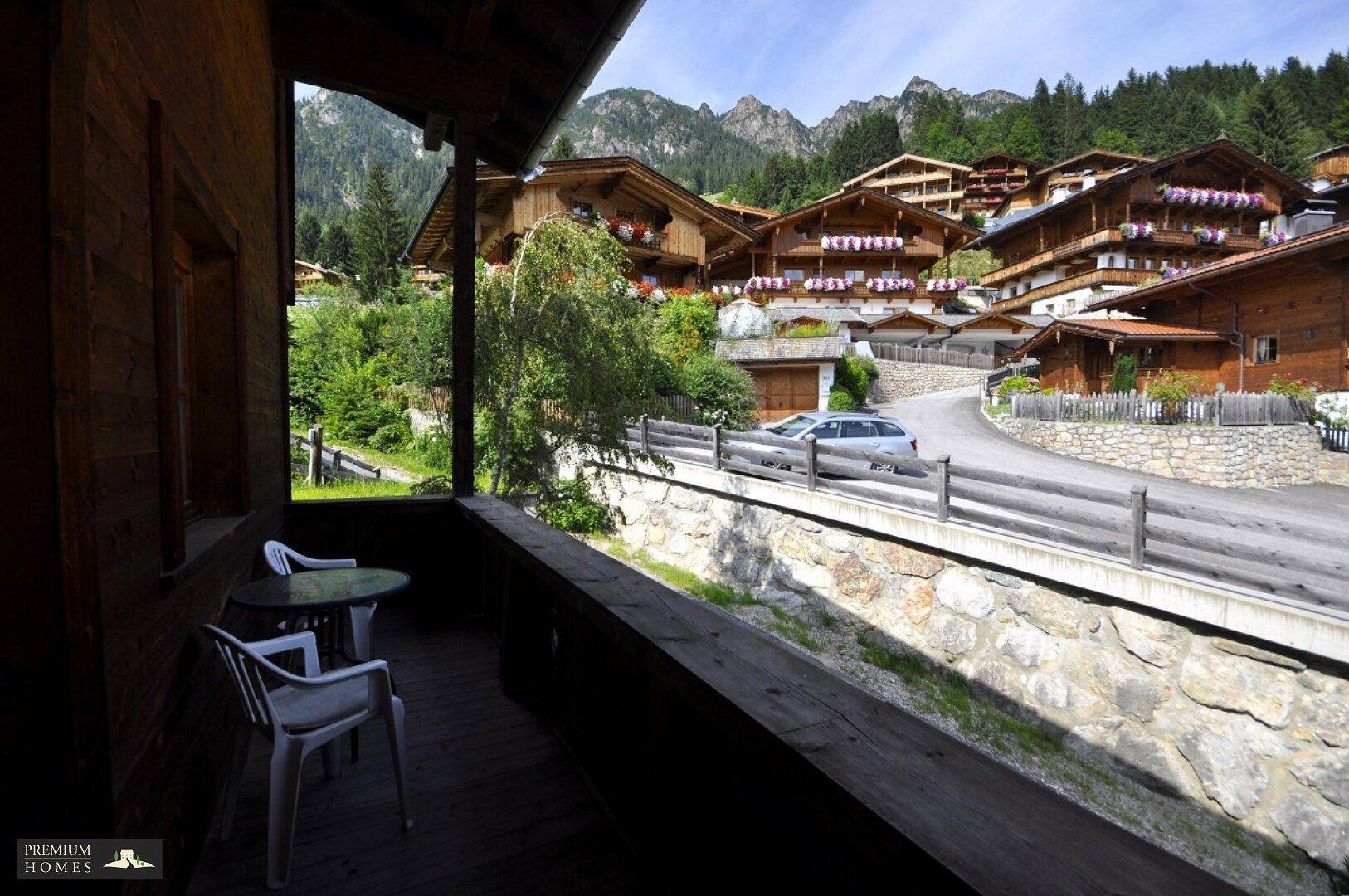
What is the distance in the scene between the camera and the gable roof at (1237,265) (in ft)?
51.5

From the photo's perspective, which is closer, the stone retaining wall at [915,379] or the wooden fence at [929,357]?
the stone retaining wall at [915,379]

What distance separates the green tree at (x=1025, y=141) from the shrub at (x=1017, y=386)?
63475 mm

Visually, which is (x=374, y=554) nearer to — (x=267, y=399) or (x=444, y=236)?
(x=267, y=399)

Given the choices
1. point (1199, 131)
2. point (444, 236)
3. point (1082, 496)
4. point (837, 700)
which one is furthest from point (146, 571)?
point (1199, 131)

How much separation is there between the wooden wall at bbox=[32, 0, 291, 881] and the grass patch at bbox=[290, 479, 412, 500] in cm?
825

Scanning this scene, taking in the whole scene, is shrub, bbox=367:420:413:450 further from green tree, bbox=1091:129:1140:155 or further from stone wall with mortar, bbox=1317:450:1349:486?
green tree, bbox=1091:129:1140:155

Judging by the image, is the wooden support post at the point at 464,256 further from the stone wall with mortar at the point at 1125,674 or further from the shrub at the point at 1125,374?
the shrub at the point at 1125,374

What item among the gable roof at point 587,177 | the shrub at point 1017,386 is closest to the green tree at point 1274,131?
the shrub at point 1017,386

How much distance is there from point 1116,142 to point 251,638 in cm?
8672

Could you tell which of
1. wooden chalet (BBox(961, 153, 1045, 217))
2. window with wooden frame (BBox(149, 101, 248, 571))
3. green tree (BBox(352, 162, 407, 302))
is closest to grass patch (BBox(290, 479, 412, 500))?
window with wooden frame (BBox(149, 101, 248, 571))

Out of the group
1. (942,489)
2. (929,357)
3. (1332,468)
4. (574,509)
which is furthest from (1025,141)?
(942,489)

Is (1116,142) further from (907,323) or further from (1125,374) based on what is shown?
(1125,374)

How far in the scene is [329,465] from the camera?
1348cm

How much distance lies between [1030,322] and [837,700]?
3713cm
